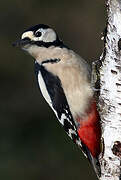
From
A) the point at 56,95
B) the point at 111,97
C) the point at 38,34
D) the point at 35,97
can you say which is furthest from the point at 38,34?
the point at 35,97

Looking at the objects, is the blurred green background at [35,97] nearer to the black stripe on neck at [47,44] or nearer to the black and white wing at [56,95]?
the black and white wing at [56,95]

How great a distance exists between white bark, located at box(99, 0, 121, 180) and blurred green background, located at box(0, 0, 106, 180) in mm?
2942

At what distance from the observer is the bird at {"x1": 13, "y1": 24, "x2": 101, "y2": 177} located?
327 centimetres

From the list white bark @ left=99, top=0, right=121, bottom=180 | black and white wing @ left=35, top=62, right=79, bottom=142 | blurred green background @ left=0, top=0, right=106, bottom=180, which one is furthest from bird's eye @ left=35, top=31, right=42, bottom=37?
blurred green background @ left=0, top=0, right=106, bottom=180

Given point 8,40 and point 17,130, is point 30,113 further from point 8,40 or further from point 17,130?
point 8,40

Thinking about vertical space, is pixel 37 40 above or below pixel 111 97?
Answer: above

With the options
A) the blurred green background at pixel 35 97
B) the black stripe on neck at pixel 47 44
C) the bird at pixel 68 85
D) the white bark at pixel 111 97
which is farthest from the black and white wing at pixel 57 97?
the blurred green background at pixel 35 97

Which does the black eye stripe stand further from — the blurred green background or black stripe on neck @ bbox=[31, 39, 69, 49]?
the blurred green background

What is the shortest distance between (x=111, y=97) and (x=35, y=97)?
3.93 m

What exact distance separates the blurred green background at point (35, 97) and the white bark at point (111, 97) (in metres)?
2.94

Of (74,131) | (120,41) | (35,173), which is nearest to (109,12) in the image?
(120,41)

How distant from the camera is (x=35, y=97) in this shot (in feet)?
22.6

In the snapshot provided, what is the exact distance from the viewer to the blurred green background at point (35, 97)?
6176mm

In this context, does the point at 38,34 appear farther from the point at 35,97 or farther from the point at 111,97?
the point at 35,97
